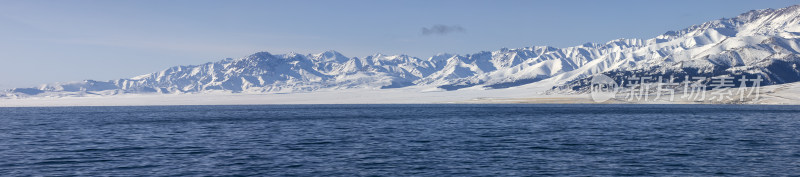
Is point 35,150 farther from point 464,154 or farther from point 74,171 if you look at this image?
point 464,154

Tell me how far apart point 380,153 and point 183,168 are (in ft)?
54.2

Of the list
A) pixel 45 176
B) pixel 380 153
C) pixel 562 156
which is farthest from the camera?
pixel 380 153

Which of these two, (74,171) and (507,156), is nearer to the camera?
(74,171)

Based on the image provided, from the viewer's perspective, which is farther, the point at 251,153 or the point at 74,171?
the point at 251,153

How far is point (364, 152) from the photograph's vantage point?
58125 millimetres

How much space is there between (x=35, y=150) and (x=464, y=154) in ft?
124

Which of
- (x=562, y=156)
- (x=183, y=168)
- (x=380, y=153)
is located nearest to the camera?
(x=183, y=168)

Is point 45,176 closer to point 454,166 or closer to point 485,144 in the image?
point 454,166

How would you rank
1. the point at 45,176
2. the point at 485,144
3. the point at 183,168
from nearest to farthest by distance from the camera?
the point at 45,176 < the point at 183,168 < the point at 485,144

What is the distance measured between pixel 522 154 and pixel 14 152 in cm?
4264

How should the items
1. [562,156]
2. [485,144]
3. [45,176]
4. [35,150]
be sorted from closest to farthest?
1. [45,176]
2. [562,156]
3. [35,150]
4. [485,144]

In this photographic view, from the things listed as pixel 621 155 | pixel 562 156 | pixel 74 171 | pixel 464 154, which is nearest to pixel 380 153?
pixel 464 154

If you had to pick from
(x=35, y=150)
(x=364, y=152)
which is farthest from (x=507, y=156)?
(x=35, y=150)

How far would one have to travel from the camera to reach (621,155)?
5422 centimetres
